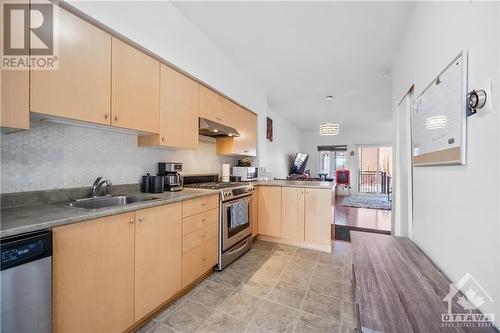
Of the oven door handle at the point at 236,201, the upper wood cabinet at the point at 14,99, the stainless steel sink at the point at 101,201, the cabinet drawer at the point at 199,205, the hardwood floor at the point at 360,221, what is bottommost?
the hardwood floor at the point at 360,221

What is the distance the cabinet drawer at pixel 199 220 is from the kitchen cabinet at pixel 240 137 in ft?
3.74

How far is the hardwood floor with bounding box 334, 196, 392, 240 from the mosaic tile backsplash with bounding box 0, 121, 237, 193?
10.7ft

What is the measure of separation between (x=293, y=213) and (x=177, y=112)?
2.08 m

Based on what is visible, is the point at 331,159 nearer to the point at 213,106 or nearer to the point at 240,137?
the point at 240,137

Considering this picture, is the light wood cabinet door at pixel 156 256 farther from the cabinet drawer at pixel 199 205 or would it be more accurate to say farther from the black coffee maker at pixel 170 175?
the black coffee maker at pixel 170 175

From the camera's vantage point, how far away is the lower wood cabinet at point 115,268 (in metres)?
1.03

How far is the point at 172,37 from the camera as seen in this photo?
6.26ft

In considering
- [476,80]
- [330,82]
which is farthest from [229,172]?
[476,80]

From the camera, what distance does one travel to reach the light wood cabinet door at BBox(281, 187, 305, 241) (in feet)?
9.68

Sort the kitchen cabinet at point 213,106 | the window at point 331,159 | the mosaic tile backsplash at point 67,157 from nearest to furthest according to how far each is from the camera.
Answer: the mosaic tile backsplash at point 67,157 < the kitchen cabinet at point 213,106 < the window at point 331,159

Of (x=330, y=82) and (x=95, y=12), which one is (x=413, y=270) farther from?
(x=330, y=82)

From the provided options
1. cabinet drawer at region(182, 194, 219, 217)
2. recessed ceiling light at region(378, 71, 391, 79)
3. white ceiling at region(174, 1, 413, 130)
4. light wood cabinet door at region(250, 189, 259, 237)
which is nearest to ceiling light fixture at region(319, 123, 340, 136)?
white ceiling at region(174, 1, 413, 130)

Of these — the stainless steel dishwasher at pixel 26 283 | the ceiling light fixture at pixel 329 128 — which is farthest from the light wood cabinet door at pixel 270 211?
the stainless steel dishwasher at pixel 26 283

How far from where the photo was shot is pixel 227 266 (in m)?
2.34
